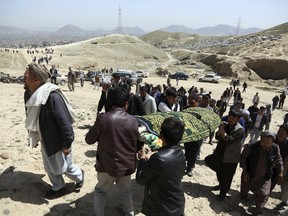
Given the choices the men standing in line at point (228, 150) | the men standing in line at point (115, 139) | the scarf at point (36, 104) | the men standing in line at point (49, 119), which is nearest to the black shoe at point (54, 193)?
the men standing in line at point (49, 119)

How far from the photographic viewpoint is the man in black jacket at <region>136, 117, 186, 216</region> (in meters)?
2.80

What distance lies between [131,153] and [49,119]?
4.17ft

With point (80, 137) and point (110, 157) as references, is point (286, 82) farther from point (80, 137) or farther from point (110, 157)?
point (110, 157)

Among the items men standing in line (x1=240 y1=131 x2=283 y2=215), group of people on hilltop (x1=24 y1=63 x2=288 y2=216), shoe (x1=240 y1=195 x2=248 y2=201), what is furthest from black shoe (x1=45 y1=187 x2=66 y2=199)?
shoe (x1=240 y1=195 x2=248 y2=201)

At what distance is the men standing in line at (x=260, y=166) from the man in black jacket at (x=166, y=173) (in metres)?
2.51

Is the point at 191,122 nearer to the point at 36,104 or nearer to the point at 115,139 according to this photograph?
the point at 115,139

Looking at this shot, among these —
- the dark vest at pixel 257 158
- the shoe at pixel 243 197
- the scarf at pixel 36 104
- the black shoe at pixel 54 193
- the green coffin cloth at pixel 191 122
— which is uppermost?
the scarf at pixel 36 104

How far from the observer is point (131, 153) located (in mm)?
3623

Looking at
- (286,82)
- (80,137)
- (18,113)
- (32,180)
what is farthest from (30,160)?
(286,82)

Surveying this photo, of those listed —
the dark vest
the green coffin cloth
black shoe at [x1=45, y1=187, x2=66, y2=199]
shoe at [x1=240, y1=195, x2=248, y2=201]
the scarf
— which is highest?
the scarf

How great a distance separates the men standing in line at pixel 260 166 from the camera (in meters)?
4.91

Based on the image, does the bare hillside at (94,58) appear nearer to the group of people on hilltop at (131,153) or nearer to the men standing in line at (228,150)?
the group of people on hilltop at (131,153)

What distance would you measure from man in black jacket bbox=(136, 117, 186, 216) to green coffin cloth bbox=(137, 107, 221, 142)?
6.40 ft

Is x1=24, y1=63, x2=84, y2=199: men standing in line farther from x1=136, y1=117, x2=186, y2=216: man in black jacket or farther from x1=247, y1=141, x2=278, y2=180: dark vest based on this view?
x1=247, y1=141, x2=278, y2=180: dark vest
